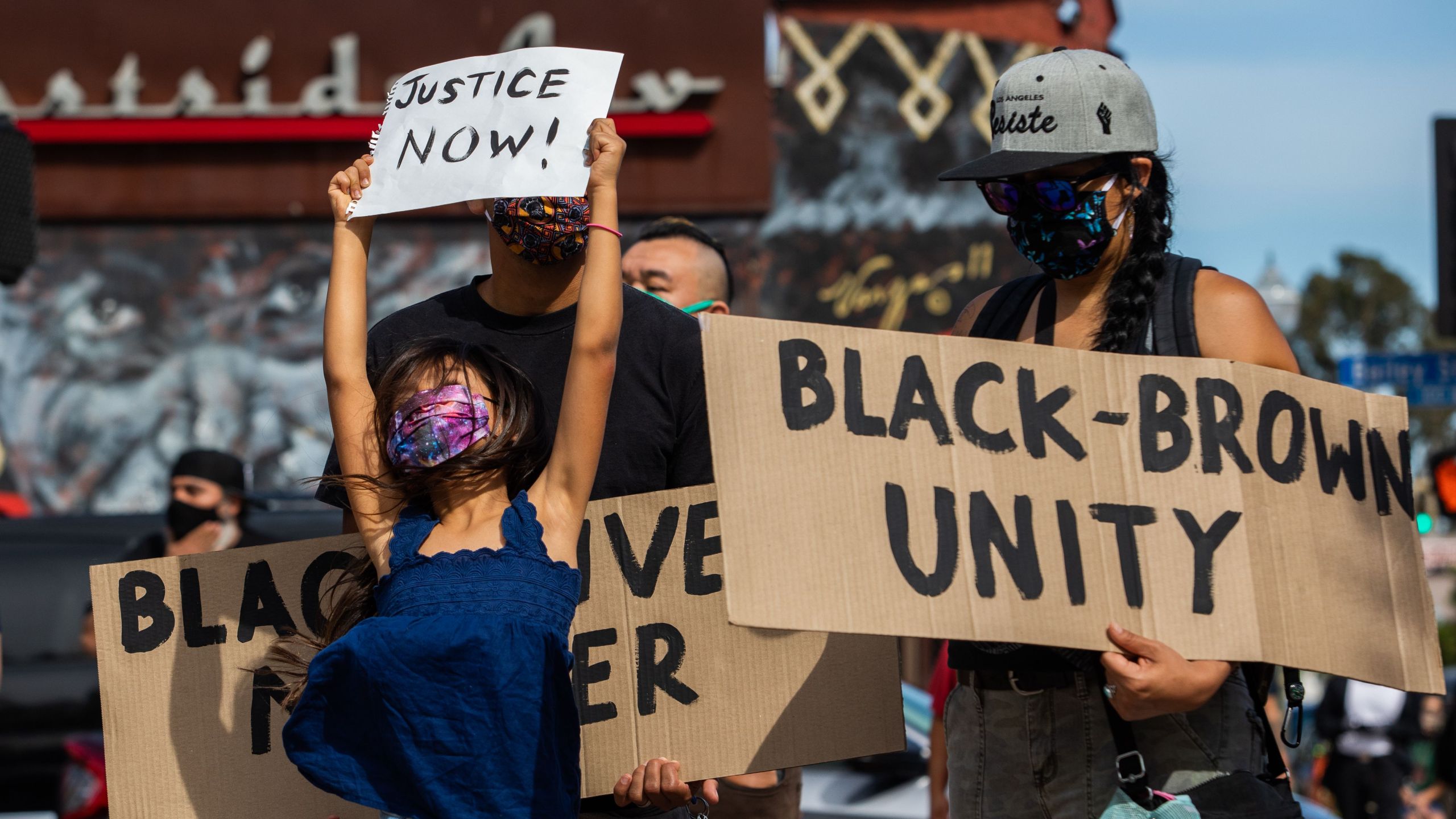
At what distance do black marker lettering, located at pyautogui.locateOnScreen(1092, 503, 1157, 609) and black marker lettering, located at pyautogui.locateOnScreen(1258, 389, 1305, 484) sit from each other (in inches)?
9.1

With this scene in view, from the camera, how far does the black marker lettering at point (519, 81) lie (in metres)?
2.61

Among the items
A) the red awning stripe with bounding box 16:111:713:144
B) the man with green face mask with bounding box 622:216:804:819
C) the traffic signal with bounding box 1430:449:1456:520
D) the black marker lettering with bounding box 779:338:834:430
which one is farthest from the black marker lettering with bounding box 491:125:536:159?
the red awning stripe with bounding box 16:111:713:144

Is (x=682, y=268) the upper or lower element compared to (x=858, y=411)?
upper

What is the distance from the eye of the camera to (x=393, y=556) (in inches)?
98.0

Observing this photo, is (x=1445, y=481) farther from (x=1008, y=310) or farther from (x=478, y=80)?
(x=478, y=80)

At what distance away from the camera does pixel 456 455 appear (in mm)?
2482

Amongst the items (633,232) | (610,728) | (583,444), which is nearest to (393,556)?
(583,444)

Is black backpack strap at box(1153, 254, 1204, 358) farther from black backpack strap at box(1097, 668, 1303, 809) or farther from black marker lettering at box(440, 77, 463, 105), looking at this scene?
black marker lettering at box(440, 77, 463, 105)

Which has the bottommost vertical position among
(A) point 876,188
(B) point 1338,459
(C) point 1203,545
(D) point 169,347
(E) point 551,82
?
(C) point 1203,545

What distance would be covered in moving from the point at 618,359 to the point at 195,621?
964mm

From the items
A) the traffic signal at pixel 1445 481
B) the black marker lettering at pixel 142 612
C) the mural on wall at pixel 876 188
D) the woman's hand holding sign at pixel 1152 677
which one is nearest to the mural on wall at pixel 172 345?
the mural on wall at pixel 876 188

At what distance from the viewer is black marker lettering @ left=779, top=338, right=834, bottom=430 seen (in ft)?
8.03

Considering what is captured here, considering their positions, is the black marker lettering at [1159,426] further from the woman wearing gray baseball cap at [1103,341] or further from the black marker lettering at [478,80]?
the black marker lettering at [478,80]

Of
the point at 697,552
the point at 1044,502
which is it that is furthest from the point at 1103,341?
the point at 697,552
